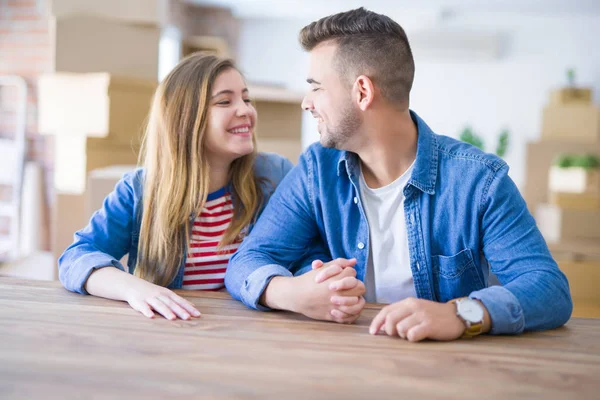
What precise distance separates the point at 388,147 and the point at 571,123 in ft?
13.8

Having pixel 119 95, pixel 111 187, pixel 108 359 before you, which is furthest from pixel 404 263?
pixel 119 95

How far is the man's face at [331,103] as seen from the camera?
1410mm

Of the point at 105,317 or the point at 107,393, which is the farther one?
the point at 105,317

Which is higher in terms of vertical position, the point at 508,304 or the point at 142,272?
the point at 508,304

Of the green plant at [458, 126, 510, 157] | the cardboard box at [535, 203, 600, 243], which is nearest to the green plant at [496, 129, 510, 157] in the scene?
the green plant at [458, 126, 510, 157]

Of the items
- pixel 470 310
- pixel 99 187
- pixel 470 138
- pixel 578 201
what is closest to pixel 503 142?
pixel 470 138

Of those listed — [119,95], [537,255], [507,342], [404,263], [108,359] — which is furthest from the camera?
[119,95]

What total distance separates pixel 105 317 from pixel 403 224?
0.63 m

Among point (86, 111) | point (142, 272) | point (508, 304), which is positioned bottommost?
point (142, 272)

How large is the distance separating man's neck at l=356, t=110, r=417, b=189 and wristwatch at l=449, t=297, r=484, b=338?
443mm

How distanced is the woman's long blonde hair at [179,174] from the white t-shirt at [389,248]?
1.19 feet

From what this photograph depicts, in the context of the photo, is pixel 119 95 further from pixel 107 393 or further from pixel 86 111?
pixel 107 393

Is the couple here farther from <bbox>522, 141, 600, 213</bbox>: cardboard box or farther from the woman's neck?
<bbox>522, 141, 600, 213</bbox>: cardboard box

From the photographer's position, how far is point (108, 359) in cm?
86
